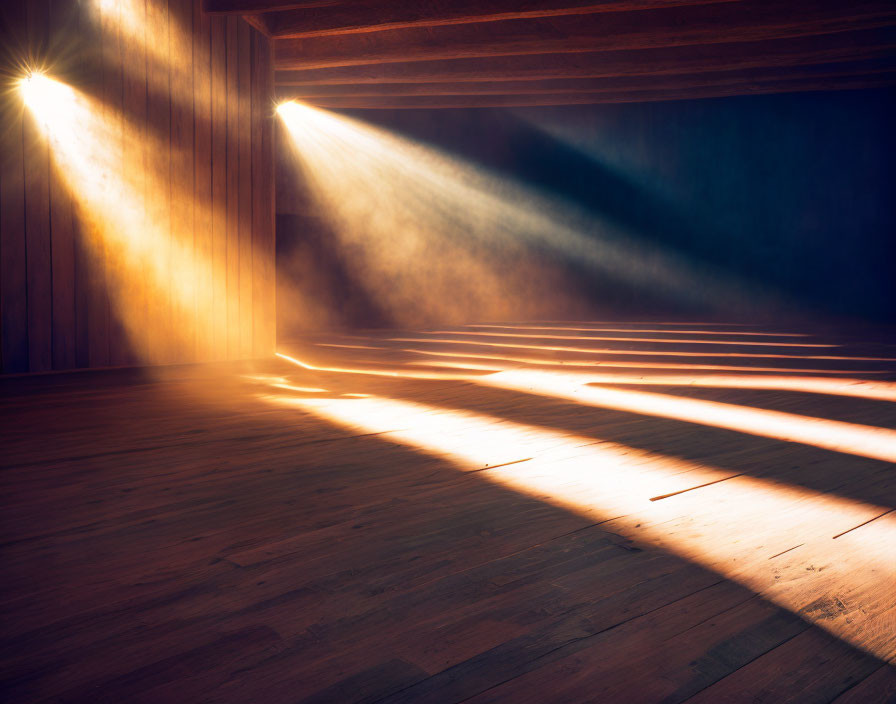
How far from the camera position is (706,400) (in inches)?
154

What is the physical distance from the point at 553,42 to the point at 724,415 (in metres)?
3.70

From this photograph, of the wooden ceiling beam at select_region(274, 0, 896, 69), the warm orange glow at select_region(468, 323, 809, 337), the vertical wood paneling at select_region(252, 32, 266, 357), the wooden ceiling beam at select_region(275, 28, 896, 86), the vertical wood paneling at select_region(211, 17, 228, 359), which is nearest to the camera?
the vertical wood paneling at select_region(211, 17, 228, 359)

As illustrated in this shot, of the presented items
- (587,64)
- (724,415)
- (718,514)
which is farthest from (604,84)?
(718,514)

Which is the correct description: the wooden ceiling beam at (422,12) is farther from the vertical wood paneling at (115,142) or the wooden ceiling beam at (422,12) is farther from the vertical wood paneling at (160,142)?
the vertical wood paneling at (115,142)

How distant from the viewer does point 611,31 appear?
580 cm

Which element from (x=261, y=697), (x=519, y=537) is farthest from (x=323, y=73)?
(x=261, y=697)

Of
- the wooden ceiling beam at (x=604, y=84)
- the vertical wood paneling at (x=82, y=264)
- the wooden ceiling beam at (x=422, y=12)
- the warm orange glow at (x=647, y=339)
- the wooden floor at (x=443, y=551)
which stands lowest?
the wooden floor at (x=443, y=551)

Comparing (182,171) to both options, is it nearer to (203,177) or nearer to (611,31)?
(203,177)

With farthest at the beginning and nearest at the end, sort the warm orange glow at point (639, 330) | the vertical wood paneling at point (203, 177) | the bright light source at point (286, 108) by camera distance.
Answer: the bright light source at point (286, 108), the warm orange glow at point (639, 330), the vertical wood paneling at point (203, 177)

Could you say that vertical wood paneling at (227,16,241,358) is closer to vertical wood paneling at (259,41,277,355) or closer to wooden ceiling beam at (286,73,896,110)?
vertical wood paneling at (259,41,277,355)

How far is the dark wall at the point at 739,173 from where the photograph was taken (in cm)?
995

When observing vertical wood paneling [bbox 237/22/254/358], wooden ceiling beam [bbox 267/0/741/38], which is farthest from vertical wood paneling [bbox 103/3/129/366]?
wooden ceiling beam [bbox 267/0/741/38]

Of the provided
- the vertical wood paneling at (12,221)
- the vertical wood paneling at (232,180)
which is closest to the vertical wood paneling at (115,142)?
the vertical wood paneling at (12,221)

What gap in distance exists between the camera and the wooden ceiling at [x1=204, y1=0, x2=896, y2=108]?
5156 mm
